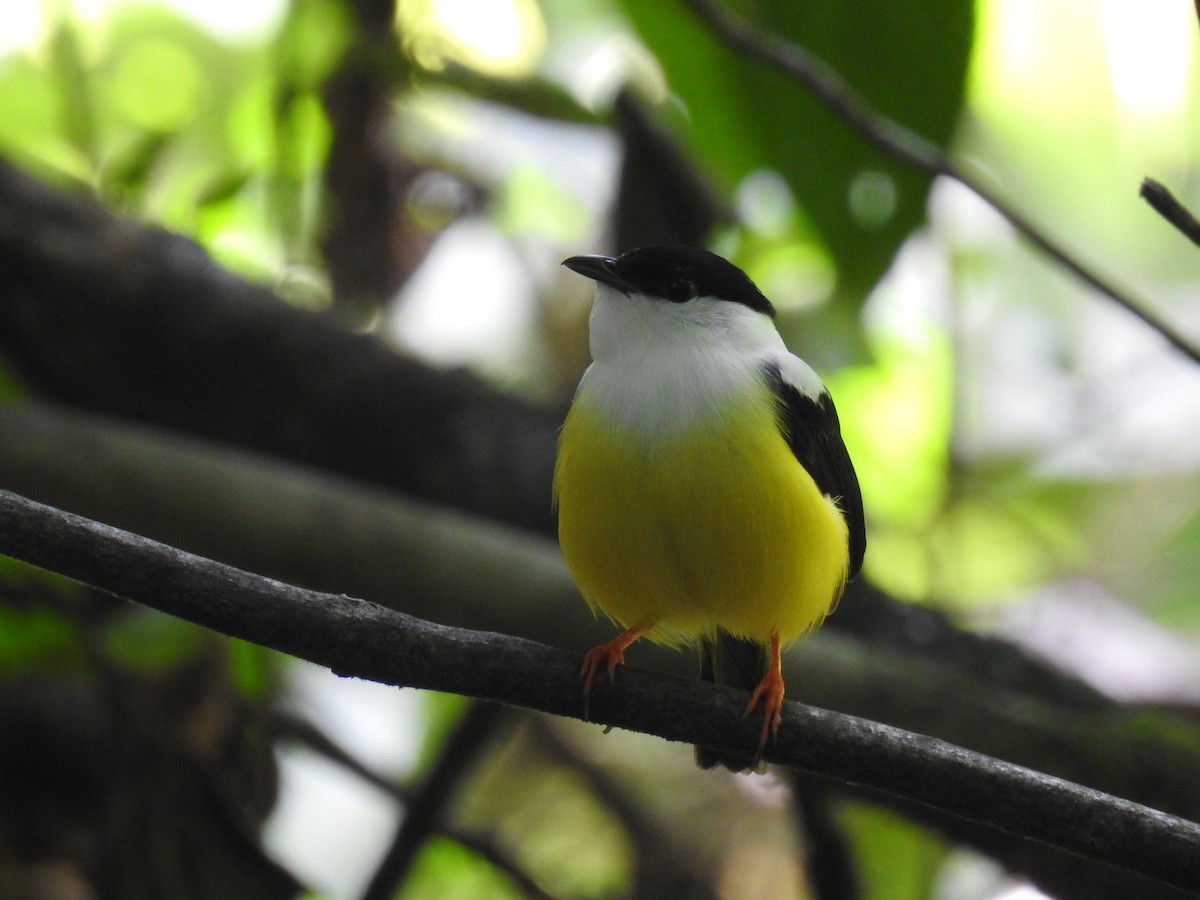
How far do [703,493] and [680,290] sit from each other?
0.82 m

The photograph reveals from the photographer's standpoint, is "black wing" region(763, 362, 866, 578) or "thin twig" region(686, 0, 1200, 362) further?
"black wing" region(763, 362, 866, 578)

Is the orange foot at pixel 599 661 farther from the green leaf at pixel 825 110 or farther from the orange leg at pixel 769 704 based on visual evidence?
the green leaf at pixel 825 110

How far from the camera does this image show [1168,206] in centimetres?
218

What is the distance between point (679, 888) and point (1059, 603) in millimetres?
1944

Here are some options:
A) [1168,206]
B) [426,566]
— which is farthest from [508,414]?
[1168,206]

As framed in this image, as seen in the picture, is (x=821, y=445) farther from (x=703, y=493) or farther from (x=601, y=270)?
(x=601, y=270)

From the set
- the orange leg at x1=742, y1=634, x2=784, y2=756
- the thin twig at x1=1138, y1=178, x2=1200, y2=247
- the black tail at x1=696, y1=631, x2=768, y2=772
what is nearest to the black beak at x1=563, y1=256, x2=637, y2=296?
the black tail at x1=696, y1=631, x2=768, y2=772

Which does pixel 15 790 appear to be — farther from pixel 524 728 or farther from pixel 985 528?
pixel 985 528

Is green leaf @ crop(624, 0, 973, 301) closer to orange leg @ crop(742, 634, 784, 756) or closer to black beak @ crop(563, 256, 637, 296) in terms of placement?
black beak @ crop(563, 256, 637, 296)

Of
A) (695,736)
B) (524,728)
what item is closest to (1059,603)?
(524,728)

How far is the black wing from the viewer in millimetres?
3082

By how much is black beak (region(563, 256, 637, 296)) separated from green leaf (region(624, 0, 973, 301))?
37.8 inches

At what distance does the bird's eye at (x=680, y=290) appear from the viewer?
135 inches

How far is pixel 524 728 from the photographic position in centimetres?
521
